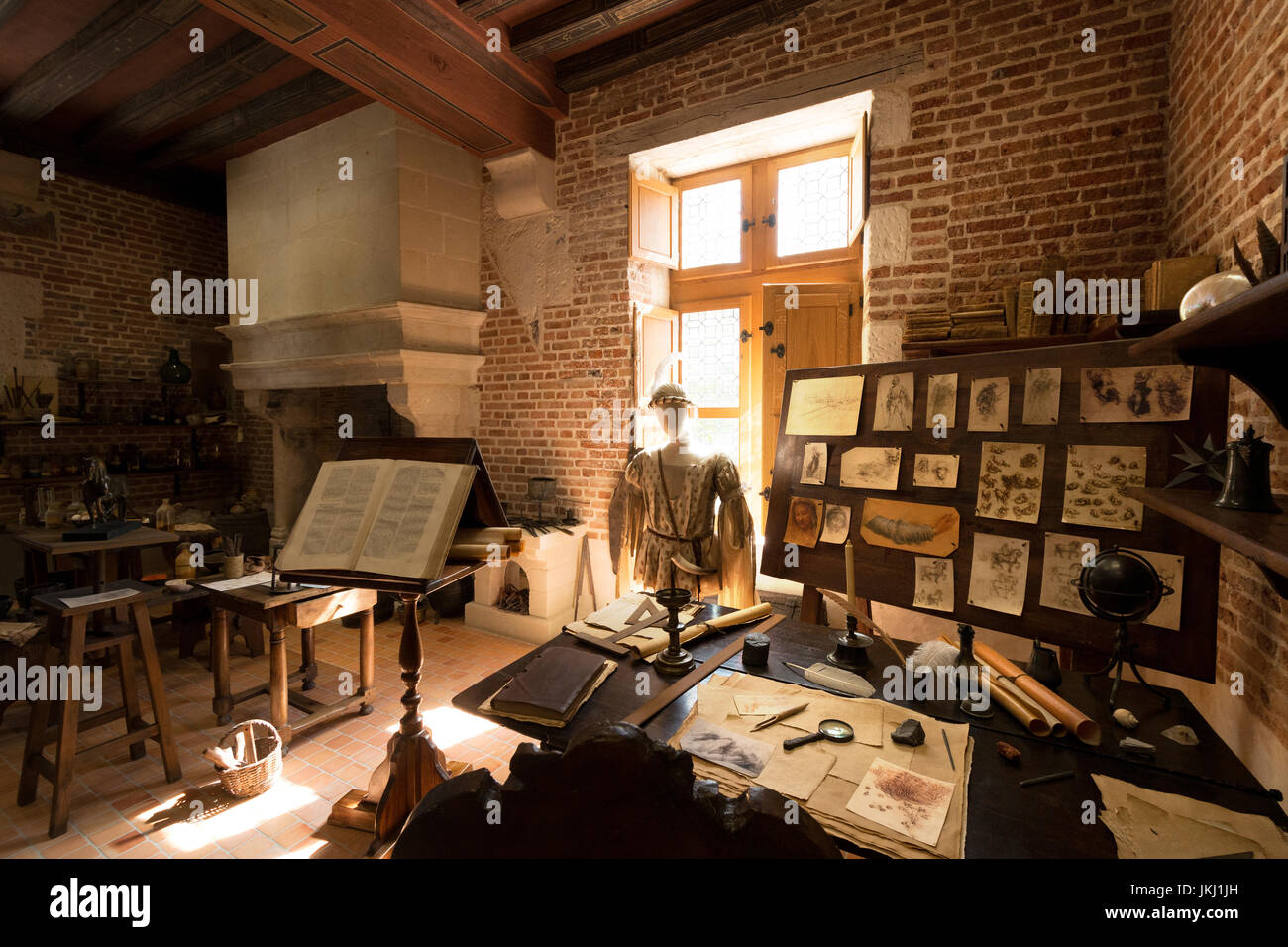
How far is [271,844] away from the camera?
8.18ft

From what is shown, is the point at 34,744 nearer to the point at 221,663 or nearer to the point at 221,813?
the point at 221,663

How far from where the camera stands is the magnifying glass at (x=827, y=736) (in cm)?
150

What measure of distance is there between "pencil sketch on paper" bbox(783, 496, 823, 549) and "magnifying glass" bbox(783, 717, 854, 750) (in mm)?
1310

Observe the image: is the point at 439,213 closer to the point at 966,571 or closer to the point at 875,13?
the point at 875,13

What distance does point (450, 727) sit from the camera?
347 centimetres

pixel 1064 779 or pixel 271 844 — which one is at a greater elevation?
pixel 1064 779

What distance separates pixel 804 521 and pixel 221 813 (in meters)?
3.06

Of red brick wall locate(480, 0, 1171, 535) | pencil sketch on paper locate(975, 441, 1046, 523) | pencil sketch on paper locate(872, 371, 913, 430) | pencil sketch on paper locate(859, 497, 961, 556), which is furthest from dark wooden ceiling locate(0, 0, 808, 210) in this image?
pencil sketch on paper locate(859, 497, 961, 556)

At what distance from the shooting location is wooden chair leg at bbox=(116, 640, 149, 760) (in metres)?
2.96

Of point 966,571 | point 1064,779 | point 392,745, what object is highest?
point 966,571

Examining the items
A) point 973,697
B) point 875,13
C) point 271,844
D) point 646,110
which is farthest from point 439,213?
point 973,697

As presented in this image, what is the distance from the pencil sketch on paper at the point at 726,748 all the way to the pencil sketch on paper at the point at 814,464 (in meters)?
1.56
